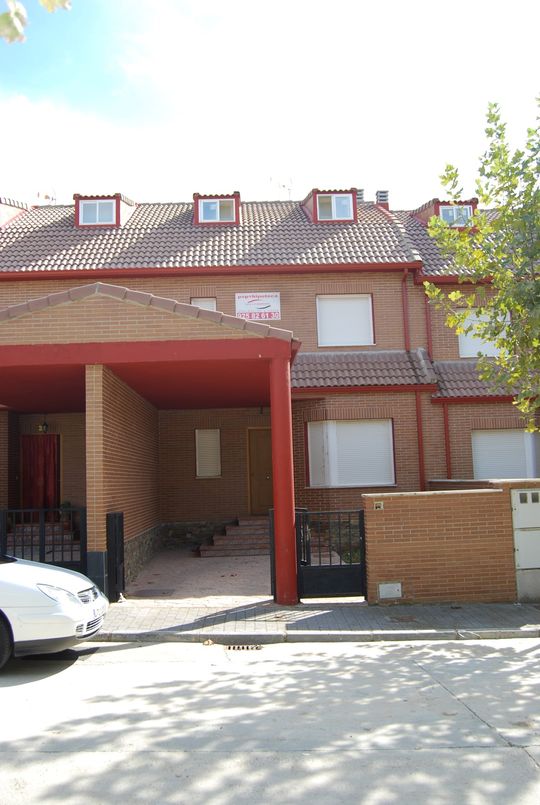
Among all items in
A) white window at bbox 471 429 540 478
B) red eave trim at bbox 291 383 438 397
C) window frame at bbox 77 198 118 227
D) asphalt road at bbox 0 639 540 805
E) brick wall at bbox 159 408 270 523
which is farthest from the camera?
window frame at bbox 77 198 118 227

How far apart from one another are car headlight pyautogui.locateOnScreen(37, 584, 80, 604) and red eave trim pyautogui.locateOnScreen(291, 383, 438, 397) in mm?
9373

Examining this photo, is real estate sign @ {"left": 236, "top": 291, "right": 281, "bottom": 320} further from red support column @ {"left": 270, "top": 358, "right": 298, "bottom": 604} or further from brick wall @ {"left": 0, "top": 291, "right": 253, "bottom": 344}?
red support column @ {"left": 270, "top": 358, "right": 298, "bottom": 604}

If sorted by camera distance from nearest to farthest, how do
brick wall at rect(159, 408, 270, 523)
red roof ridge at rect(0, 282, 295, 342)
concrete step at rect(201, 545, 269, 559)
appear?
1. red roof ridge at rect(0, 282, 295, 342)
2. concrete step at rect(201, 545, 269, 559)
3. brick wall at rect(159, 408, 270, 523)

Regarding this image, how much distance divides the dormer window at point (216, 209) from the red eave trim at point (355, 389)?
6.05 metres

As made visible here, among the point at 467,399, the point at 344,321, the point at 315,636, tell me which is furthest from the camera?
the point at 344,321

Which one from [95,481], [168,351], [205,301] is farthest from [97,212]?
[95,481]

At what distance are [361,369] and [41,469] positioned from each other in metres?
8.37

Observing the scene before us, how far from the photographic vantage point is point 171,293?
1723 centimetres

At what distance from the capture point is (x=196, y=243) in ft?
60.0

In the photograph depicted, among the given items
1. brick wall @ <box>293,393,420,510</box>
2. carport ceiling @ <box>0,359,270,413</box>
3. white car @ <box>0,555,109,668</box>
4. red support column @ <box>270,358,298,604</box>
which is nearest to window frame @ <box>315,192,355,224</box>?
brick wall @ <box>293,393,420,510</box>

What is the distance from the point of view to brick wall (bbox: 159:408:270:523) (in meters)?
17.4

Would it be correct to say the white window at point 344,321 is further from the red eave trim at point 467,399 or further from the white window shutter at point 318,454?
the red eave trim at point 467,399

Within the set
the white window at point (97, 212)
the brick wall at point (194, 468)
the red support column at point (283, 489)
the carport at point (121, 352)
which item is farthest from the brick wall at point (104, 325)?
the white window at point (97, 212)

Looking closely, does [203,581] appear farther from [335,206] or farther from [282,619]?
[335,206]
